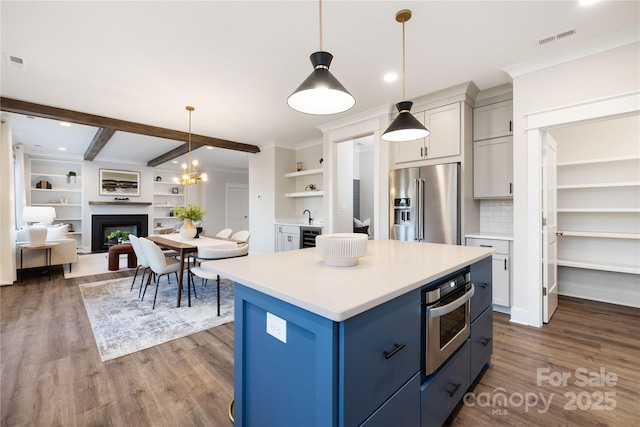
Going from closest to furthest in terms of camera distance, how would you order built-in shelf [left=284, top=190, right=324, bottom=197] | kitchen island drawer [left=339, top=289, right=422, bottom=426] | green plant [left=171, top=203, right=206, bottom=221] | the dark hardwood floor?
kitchen island drawer [left=339, top=289, right=422, bottom=426]
the dark hardwood floor
green plant [left=171, top=203, right=206, bottom=221]
built-in shelf [left=284, top=190, right=324, bottom=197]

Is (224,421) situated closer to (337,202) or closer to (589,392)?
(589,392)

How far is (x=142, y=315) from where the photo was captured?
2992mm

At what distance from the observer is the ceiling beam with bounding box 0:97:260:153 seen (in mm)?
3574

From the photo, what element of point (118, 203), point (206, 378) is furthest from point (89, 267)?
point (206, 378)

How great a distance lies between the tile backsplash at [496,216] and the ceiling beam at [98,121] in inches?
189

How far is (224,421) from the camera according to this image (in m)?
1.53

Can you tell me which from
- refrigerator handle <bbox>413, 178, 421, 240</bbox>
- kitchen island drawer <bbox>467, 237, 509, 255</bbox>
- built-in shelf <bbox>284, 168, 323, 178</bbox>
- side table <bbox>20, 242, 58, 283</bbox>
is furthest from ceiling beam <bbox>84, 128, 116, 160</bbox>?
kitchen island drawer <bbox>467, 237, 509, 255</bbox>

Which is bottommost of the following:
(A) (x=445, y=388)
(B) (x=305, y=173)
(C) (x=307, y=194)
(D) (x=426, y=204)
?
(A) (x=445, y=388)

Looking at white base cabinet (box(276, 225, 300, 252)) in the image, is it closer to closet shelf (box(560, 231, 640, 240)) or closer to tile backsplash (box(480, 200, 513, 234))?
tile backsplash (box(480, 200, 513, 234))

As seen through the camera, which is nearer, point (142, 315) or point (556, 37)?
point (556, 37)

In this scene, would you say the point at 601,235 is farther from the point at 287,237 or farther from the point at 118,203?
the point at 118,203

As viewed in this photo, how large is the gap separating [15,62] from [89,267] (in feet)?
13.3

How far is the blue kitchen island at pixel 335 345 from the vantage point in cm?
A: 85

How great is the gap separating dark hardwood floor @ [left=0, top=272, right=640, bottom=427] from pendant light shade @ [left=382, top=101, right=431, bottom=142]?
179cm
